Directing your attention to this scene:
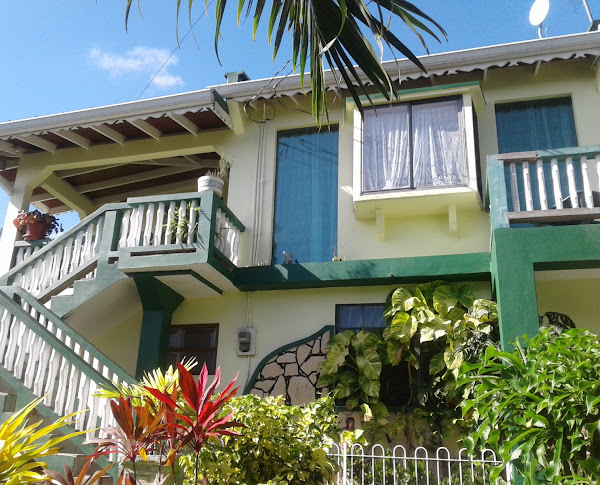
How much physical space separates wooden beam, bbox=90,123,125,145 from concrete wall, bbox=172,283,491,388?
337 cm

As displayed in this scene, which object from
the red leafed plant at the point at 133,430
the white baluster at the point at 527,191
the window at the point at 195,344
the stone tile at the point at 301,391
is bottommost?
the red leafed plant at the point at 133,430

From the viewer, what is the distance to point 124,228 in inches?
338

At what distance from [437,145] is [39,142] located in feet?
21.6

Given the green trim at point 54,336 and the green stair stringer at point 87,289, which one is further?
the green stair stringer at point 87,289

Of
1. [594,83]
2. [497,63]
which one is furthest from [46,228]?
[594,83]

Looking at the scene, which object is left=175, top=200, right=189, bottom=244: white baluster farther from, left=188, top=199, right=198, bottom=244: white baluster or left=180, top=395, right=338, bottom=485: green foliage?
left=180, top=395, right=338, bottom=485: green foliage

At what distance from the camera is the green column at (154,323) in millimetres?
8719

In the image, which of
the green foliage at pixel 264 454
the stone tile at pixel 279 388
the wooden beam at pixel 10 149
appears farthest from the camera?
the wooden beam at pixel 10 149

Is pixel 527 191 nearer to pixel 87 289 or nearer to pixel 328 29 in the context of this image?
pixel 328 29

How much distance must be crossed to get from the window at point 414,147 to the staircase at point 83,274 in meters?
2.20

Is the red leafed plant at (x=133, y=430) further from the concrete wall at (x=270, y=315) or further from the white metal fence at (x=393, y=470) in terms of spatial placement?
the concrete wall at (x=270, y=315)

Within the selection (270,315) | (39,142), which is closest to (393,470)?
(270,315)

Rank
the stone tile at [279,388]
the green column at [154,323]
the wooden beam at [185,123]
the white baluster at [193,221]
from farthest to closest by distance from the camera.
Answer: the wooden beam at [185,123] < the green column at [154,323] < the stone tile at [279,388] < the white baluster at [193,221]

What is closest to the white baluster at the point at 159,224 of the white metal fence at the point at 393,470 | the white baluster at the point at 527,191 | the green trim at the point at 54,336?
the green trim at the point at 54,336
